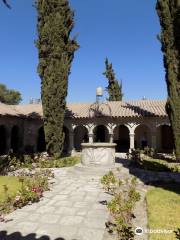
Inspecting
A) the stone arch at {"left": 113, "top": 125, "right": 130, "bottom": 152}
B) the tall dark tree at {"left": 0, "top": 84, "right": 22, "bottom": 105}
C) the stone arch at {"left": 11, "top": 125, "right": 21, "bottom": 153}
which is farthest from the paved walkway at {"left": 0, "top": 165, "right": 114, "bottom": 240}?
the tall dark tree at {"left": 0, "top": 84, "right": 22, "bottom": 105}

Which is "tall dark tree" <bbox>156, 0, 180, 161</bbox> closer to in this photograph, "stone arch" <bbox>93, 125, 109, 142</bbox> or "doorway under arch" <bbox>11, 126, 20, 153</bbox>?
"stone arch" <bbox>93, 125, 109, 142</bbox>

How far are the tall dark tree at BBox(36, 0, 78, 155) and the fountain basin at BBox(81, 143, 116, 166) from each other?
5.24m

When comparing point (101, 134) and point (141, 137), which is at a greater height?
point (101, 134)

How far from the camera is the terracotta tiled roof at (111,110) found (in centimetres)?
2252

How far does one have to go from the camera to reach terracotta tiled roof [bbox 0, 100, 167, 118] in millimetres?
22516

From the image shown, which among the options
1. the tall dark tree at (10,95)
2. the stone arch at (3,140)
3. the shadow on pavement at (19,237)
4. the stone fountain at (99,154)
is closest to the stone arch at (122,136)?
Answer: the stone arch at (3,140)

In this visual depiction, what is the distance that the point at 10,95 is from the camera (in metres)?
57.8

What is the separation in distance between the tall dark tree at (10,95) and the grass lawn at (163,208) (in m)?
50.8

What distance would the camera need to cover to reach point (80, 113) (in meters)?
24.6

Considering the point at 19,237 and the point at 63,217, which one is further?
the point at 63,217

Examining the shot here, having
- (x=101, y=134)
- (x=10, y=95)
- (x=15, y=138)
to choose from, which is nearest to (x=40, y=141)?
(x=15, y=138)

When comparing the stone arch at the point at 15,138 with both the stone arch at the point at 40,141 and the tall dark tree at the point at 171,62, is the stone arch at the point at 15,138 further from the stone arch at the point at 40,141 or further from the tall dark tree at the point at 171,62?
the tall dark tree at the point at 171,62

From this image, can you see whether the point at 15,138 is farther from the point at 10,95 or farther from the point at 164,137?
the point at 10,95

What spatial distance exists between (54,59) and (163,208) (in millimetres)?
13783
